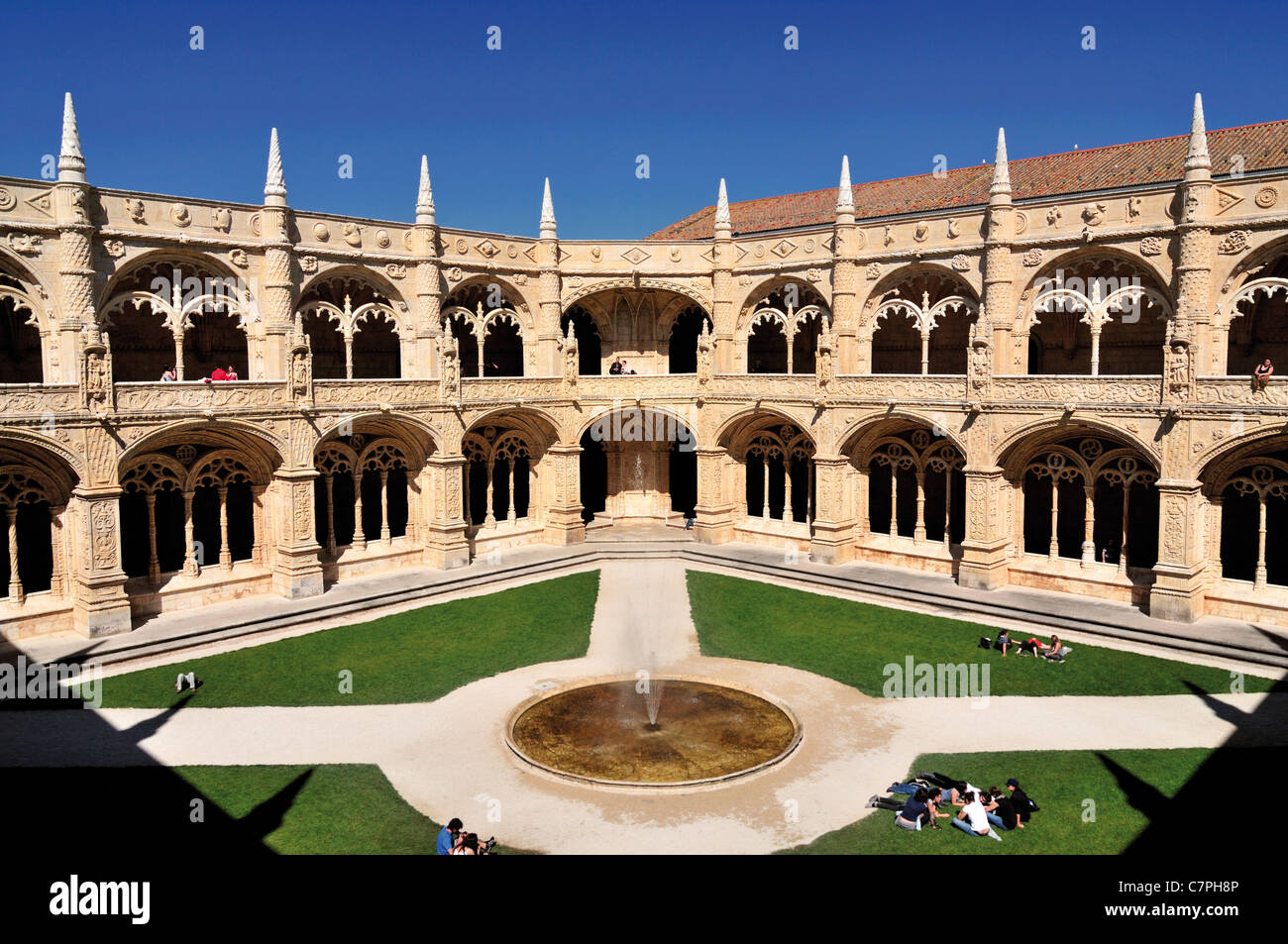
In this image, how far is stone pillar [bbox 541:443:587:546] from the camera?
110 ft

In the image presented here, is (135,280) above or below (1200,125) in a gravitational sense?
below

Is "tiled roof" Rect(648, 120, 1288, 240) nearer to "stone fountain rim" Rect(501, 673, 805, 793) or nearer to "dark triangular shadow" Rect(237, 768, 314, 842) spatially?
"stone fountain rim" Rect(501, 673, 805, 793)

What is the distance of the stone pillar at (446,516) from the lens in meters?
30.3

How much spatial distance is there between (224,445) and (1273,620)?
27.5 meters

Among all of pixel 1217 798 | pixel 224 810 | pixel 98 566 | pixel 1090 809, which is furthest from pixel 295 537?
pixel 1217 798

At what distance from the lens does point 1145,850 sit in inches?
532

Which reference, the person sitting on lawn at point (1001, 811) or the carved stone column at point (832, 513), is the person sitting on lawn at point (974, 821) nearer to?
the person sitting on lawn at point (1001, 811)

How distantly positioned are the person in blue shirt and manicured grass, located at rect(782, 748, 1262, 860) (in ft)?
15.5

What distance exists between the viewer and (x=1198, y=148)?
23.5 m

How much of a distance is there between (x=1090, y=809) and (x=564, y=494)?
21.8m

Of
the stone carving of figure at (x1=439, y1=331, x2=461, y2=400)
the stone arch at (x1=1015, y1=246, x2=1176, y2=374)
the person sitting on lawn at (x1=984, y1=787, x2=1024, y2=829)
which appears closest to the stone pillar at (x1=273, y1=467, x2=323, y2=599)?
the stone carving of figure at (x1=439, y1=331, x2=461, y2=400)

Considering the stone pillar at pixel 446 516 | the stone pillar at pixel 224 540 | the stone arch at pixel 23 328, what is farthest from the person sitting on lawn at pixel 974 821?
the stone arch at pixel 23 328
